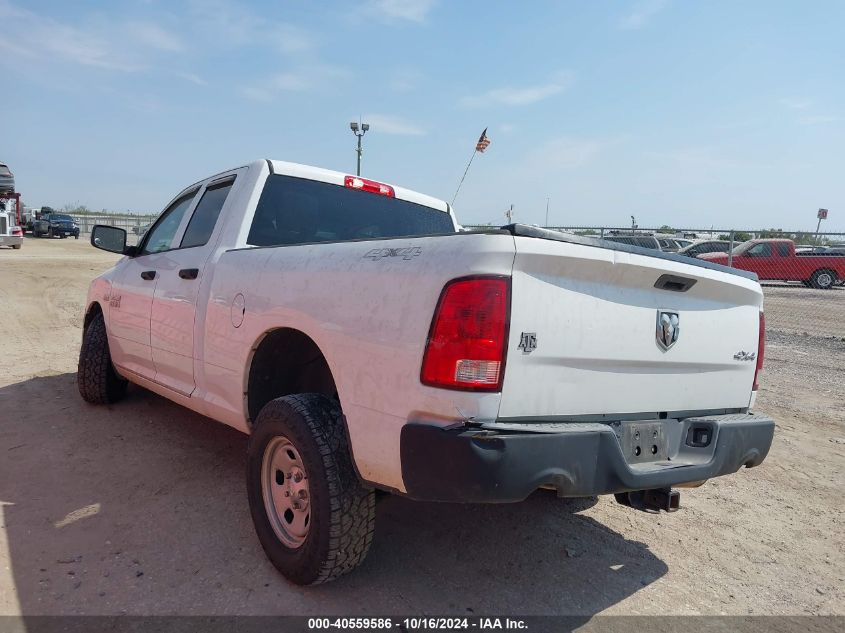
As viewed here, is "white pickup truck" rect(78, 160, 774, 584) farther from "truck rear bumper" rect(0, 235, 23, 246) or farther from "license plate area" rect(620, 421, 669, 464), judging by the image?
"truck rear bumper" rect(0, 235, 23, 246)

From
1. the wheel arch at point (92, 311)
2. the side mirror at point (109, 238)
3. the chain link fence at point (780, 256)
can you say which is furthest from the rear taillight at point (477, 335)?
the chain link fence at point (780, 256)

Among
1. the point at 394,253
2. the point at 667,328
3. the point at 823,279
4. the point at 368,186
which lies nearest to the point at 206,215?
the point at 368,186

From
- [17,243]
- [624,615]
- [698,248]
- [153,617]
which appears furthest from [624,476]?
[17,243]

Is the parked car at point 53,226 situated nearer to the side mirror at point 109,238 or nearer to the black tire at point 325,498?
the side mirror at point 109,238

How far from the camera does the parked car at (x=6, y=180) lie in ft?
82.9

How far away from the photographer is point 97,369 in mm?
5113

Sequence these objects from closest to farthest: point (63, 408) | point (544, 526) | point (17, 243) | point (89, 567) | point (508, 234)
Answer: point (508, 234) → point (89, 567) → point (544, 526) → point (63, 408) → point (17, 243)

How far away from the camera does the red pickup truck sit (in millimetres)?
19062

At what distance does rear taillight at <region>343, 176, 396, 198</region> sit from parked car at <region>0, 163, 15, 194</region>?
27.0 m

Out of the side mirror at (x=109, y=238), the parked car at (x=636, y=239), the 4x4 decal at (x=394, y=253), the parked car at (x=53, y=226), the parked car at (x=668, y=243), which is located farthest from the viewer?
the parked car at (x=53, y=226)

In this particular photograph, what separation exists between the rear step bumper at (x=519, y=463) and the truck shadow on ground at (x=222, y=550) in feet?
2.34

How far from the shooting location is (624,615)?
2596 millimetres

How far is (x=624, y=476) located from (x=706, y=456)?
0.58m

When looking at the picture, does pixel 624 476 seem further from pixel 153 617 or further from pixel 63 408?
pixel 63 408
